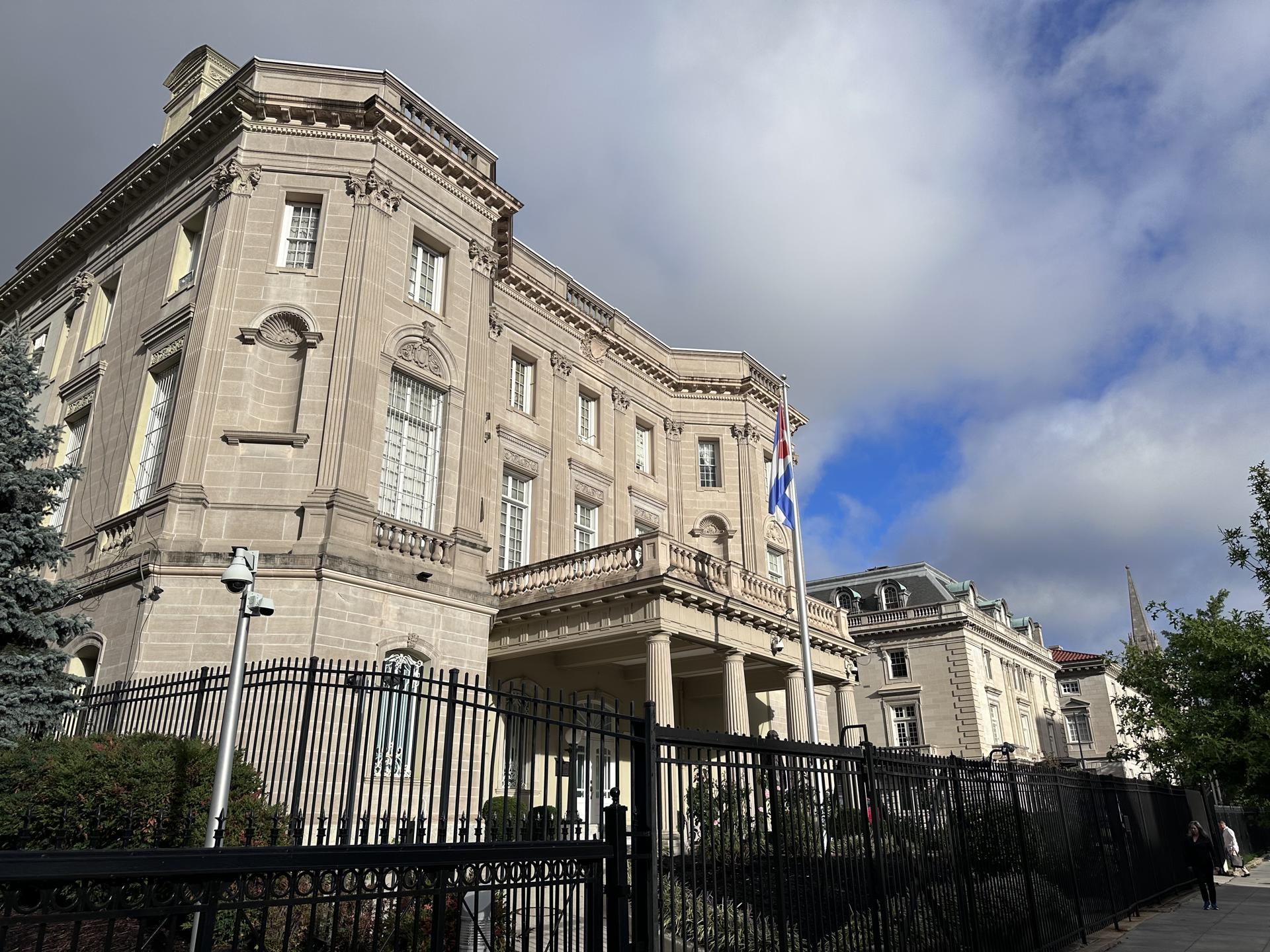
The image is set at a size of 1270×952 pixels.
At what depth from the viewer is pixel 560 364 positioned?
2839cm

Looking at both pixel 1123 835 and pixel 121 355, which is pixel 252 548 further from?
pixel 1123 835

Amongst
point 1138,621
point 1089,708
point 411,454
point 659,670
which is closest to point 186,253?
point 411,454

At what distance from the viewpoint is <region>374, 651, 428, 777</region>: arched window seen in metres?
8.14

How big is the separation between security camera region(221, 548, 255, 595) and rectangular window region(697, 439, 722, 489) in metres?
23.6

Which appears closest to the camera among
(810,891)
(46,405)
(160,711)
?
(810,891)

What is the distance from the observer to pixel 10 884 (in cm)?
296

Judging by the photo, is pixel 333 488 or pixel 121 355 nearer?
pixel 333 488

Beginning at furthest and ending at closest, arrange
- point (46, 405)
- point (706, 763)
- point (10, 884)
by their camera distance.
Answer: point (46, 405) → point (706, 763) → point (10, 884)

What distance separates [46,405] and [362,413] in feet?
41.7

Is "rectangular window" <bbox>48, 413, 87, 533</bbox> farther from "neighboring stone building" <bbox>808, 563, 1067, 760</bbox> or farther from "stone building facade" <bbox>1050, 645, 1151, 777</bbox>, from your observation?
"stone building facade" <bbox>1050, 645, 1151, 777</bbox>

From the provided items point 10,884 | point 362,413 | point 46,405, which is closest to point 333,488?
point 362,413

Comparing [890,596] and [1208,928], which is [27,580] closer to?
[1208,928]

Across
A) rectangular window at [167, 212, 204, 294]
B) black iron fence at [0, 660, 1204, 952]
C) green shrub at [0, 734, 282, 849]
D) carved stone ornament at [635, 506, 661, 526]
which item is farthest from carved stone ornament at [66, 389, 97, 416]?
carved stone ornament at [635, 506, 661, 526]

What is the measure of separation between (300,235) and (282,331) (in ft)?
9.21
